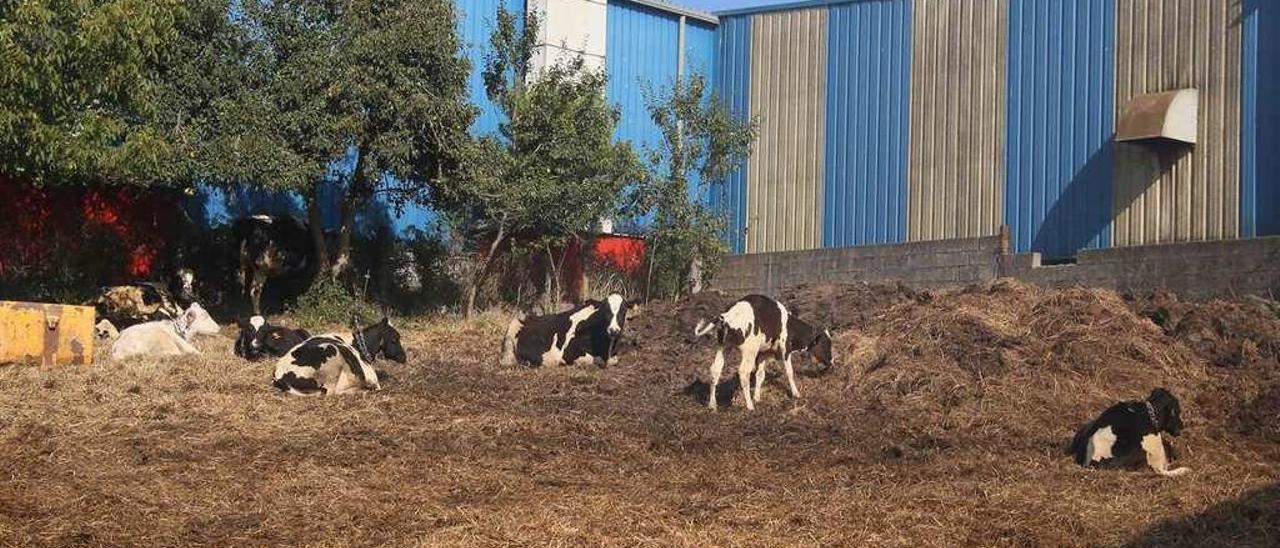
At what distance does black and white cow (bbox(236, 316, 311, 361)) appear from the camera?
59.8ft

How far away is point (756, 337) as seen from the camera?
15.9m

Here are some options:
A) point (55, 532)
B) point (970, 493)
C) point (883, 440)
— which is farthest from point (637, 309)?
point (55, 532)

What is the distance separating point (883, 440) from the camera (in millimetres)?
14023

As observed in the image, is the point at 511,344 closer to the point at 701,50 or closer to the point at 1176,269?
the point at 1176,269

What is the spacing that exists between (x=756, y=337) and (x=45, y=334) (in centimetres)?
754

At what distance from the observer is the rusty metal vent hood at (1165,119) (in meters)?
23.0

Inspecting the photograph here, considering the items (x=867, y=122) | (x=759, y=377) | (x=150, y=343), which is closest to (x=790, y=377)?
(x=759, y=377)

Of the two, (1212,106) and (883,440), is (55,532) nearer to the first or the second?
(883,440)

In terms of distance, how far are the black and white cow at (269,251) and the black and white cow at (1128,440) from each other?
14503 mm

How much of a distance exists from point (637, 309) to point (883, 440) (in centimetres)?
816

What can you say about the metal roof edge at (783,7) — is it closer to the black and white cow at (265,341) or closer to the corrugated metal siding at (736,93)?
the corrugated metal siding at (736,93)

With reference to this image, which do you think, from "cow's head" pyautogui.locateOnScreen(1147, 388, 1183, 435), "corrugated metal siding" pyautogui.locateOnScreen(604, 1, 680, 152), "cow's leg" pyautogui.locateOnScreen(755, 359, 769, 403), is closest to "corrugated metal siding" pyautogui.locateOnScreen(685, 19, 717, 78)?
"corrugated metal siding" pyautogui.locateOnScreen(604, 1, 680, 152)

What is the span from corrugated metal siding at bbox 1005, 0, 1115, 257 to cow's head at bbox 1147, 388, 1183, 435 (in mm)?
11501

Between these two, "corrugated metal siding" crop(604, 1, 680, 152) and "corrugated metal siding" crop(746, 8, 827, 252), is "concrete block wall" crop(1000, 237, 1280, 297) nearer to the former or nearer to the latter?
"corrugated metal siding" crop(746, 8, 827, 252)
